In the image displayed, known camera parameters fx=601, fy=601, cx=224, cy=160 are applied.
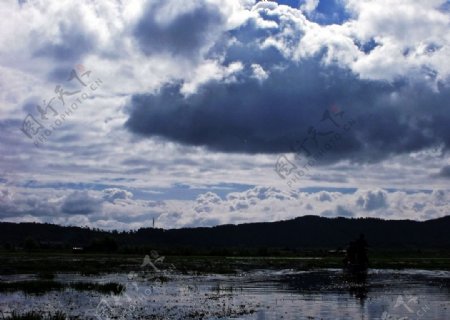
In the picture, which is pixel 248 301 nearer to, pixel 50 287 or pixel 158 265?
pixel 50 287

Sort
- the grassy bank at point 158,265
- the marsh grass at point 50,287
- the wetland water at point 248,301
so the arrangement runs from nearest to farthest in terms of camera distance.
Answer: the wetland water at point 248,301 < the marsh grass at point 50,287 < the grassy bank at point 158,265

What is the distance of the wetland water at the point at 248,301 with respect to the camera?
34.3 meters

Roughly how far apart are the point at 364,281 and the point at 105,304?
99.2 feet

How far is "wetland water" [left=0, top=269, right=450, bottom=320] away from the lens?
34256 millimetres

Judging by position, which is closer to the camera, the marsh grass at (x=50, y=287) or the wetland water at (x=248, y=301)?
the wetland water at (x=248, y=301)

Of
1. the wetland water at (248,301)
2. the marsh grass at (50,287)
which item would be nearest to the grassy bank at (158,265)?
the marsh grass at (50,287)

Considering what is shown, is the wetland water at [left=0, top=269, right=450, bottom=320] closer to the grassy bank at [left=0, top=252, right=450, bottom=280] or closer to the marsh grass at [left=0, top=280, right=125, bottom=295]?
the marsh grass at [left=0, top=280, right=125, bottom=295]

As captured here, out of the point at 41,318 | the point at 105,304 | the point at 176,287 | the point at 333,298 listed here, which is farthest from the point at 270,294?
the point at 41,318

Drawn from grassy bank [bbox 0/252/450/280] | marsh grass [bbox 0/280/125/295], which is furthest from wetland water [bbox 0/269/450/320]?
grassy bank [bbox 0/252/450/280]

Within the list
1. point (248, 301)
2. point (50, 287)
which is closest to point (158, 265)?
point (50, 287)

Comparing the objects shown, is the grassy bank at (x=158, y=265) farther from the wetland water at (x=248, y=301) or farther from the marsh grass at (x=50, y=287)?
the wetland water at (x=248, y=301)

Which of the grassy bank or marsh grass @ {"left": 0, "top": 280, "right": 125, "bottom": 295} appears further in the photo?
the grassy bank

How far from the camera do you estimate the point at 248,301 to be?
41.2 meters

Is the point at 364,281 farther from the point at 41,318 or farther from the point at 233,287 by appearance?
the point at 41,318
